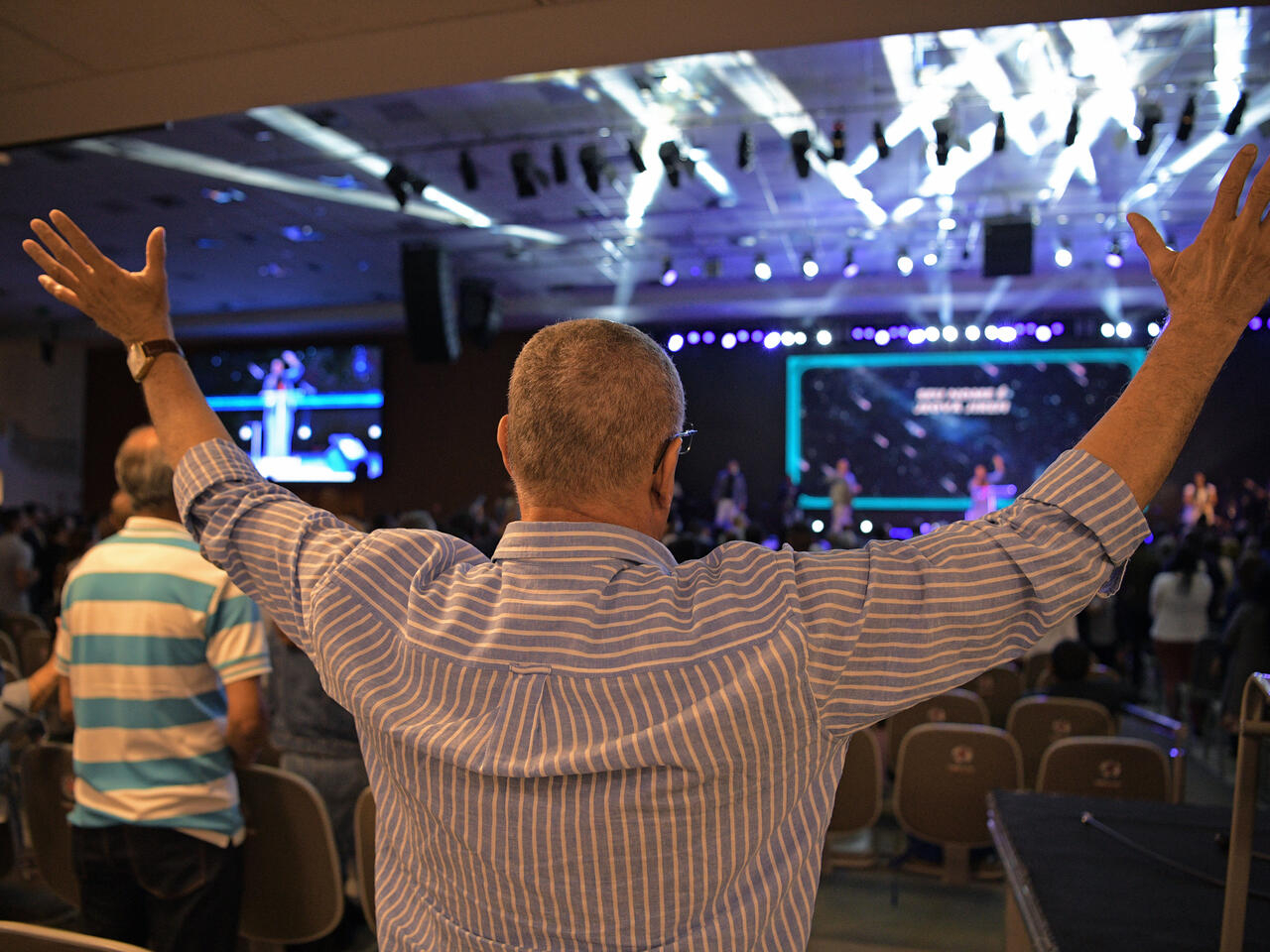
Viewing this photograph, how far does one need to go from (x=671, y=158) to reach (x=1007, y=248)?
12.1 feet

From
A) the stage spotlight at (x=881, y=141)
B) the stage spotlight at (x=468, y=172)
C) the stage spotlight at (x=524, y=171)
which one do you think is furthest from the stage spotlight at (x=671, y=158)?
the stage spotlight at (x=468, y=172)

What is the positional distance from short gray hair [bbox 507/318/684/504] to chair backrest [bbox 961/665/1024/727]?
4.26 meters

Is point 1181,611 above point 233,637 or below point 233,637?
below

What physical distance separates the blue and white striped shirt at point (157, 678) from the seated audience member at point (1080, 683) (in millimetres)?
3388

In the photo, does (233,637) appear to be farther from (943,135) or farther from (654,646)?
(943,135)

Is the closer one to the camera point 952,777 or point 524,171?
point 952,777

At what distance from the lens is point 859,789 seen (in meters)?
3.38

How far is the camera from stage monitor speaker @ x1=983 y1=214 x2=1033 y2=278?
28.6ft

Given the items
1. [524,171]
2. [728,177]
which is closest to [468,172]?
[524,171]

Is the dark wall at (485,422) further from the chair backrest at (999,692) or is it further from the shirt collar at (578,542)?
the shirt collar at (578,542)

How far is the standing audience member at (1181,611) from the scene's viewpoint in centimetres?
→ 588

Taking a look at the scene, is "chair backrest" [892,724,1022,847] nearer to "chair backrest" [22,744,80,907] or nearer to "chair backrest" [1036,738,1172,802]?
"chair backrest" [1036,738,1172,802]

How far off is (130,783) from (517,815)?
1.41m

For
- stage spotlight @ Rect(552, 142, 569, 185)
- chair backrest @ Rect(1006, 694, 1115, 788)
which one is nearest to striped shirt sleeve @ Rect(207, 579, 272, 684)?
chair backrest @ Rect(1006, 694, 1115, 788)
